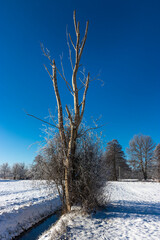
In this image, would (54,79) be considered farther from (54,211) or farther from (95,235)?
(54,211)

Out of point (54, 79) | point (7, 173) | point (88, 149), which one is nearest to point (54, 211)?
point (88, 149)

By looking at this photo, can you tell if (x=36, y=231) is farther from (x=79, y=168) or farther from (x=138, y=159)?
(x=138, y=159)

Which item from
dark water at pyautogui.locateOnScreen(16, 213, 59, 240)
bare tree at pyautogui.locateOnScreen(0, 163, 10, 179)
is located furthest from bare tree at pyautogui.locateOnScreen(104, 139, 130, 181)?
bare tree at pyautogui.locateOnScreen(0, 163, 10, 179)

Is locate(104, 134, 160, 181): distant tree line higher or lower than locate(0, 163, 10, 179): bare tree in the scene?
higher

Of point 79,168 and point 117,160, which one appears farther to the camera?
point 117,160

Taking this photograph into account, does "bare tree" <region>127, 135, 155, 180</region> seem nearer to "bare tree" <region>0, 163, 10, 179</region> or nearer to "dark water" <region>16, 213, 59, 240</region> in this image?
"dark water" <region>16, 213, 59, 240</region>

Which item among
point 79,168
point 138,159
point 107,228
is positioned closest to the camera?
point 107,228

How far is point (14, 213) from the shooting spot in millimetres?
6312

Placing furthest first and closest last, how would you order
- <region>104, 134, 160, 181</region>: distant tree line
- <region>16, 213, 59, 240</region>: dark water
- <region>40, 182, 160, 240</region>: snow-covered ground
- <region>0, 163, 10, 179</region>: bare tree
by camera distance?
<region>0, 163, 10, 179</region>: bare tree
<region>104, 134, 160, 181</region>: distant tree line
<region>16, 213, 59, 240</region>: dark water
<region>40, 182, 160, 240</region>: snow-covered ground

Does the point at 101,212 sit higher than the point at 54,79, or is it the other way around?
the point at 54,79

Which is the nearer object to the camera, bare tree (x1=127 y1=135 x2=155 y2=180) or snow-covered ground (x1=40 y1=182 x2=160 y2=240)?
snow-covered ground (x1=40 y1=182 x2=160 y2=240)

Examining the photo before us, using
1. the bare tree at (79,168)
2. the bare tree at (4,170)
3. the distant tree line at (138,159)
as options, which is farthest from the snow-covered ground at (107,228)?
the bare tree at (4,170)

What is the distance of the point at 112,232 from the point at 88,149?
113 inches

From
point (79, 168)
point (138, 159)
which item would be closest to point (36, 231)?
point (79, 168)
